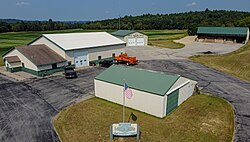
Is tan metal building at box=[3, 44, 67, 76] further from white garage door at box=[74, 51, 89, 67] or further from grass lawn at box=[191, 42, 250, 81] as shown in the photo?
grass lawn at box=[191, 42, 250, 81]

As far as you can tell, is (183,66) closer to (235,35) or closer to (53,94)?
(53,94)

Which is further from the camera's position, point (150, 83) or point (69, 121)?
point (150, 83)

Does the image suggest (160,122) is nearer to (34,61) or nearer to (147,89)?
(147,89)

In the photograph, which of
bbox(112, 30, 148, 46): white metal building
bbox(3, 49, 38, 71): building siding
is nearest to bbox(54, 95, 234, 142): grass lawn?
bbox(3, 49, 38, 71): building siding

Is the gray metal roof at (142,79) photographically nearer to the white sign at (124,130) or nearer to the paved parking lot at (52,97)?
the paved parking lot at (52,97)

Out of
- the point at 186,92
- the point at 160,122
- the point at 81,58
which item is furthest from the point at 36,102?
the point at 81,58

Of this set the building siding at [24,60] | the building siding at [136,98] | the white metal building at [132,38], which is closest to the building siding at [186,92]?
the building siding at [136,98]

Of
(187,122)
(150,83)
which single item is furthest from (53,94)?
(187,122)
